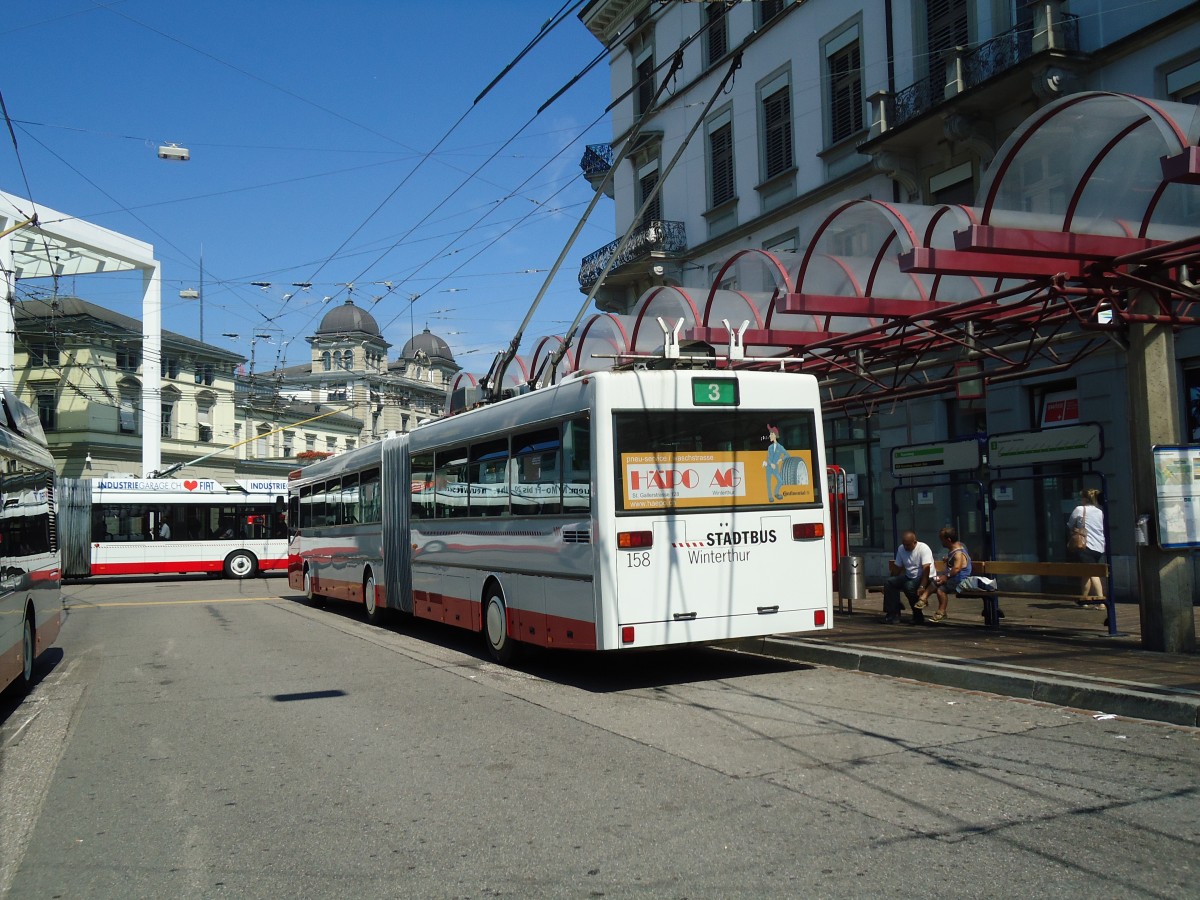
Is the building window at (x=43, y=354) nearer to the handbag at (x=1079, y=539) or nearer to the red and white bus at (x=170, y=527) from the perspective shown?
the red and white bus at (x=170, y=527)

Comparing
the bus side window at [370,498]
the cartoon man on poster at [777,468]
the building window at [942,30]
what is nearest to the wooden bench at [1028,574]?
the cartoon man on poster at [777,468]

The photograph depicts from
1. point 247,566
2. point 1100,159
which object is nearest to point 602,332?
point 1100,159

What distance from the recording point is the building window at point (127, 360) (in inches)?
2228

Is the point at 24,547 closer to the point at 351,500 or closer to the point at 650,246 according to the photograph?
the point at 351,500

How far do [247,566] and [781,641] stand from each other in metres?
26.7

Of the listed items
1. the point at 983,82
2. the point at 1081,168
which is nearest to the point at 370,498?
the point at 1081,168

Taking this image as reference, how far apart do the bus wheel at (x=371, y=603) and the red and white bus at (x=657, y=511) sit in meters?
5.88

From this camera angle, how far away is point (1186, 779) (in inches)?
235

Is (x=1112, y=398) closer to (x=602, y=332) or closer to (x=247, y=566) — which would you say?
(x=602, y=332)

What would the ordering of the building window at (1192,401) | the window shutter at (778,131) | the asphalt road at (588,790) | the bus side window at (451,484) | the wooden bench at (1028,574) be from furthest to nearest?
the window shutter at (778,131)
the building window at (1192,401)
the bus side window at (451,484)
the wooden bench at (1028,574)
the asphalt road at (588,790)

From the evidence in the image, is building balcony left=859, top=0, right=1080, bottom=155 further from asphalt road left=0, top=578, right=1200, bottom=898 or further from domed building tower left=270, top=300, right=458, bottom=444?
domed building tower left=270, top=300, right=458, bottom=444

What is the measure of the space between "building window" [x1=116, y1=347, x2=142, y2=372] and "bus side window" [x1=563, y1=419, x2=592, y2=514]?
52281mm

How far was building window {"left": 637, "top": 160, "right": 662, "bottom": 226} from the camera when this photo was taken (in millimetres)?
29281

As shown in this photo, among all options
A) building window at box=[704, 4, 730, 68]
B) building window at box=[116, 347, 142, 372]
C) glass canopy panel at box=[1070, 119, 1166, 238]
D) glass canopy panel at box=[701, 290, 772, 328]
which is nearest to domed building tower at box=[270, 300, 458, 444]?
building window at box=[116, 347, 142, 372]
